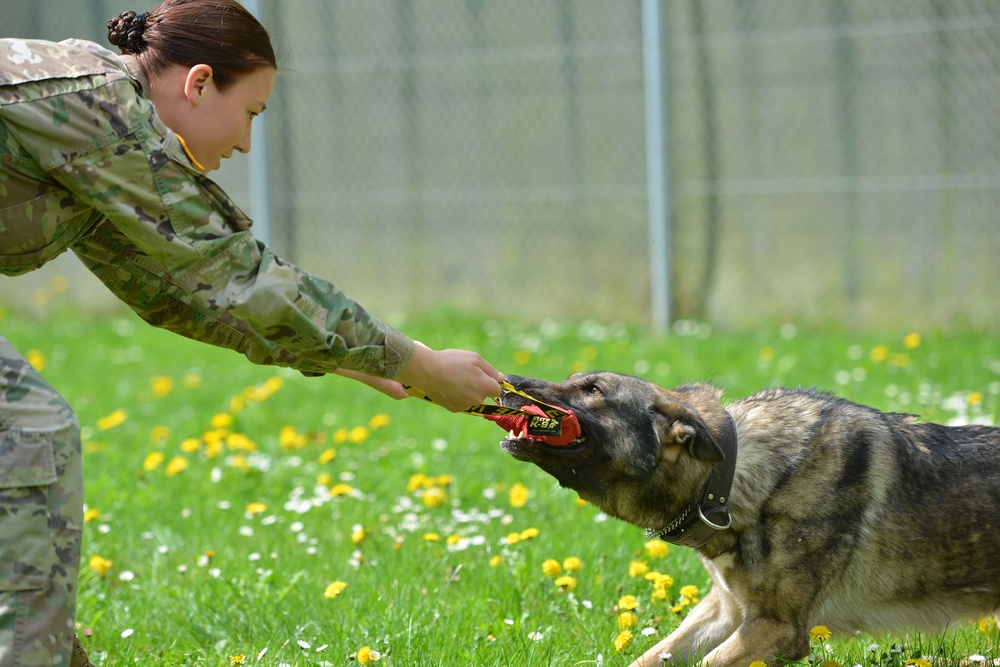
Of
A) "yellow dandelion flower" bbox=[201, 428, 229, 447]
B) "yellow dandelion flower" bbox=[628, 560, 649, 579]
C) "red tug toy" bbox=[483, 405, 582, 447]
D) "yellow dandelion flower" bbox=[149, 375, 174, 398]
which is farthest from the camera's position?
"yellow dandelion flower" bbox=[149, 375, 174, 398]

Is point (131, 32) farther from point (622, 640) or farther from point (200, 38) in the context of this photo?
point (622, 640)

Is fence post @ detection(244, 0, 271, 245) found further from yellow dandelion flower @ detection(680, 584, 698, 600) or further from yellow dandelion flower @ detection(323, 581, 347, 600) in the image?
yellow dandelion flower @ detection(680, 584, 698, 600)

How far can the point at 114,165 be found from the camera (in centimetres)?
238

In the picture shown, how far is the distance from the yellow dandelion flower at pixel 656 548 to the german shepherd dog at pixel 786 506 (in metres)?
0.44

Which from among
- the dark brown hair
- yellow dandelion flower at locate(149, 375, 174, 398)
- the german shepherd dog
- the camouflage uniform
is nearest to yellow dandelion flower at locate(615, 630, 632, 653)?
the german shepherd dog

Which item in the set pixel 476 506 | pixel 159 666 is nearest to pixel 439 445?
pixel 476 506

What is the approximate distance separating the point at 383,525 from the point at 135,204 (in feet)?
8.63

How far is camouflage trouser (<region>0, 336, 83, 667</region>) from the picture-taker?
2.30 m

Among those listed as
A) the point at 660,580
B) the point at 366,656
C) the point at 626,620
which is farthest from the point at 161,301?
the point at 660,580

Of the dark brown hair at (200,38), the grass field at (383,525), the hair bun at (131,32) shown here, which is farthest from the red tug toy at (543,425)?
the hair bun at (131,32)

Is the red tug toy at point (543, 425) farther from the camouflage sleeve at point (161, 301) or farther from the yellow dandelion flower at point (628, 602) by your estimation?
the camouflage sleeve at point (161, 301)

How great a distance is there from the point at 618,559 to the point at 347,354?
1.87m

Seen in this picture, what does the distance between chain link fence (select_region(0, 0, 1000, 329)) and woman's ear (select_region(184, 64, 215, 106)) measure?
7132mm

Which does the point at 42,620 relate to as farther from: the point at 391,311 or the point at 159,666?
the point at 391,311
